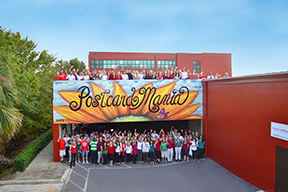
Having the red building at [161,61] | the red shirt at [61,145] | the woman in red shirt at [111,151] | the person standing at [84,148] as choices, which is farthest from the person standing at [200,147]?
the red building at [161,61]

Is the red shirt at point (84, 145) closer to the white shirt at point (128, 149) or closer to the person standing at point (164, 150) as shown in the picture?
the white shirt at point (128, 149)

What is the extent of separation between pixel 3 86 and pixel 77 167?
19.4 feet

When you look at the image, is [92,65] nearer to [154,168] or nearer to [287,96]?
[154,168]

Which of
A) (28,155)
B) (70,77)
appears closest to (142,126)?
(70,77)

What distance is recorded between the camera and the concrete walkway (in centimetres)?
853

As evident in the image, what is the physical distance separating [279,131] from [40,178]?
11.2 m

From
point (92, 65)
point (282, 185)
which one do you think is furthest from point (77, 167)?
point (92, 65)

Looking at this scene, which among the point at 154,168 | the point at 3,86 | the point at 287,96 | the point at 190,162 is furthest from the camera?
the point at 190,162

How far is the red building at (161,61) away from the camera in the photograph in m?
36.5

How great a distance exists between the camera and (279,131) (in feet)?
24.5

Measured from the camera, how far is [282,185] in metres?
7.30

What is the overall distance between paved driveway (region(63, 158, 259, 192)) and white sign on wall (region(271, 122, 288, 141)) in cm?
277

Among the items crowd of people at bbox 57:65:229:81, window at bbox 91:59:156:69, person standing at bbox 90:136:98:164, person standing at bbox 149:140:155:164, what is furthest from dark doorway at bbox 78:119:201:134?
window at bbox 91:59:156:69

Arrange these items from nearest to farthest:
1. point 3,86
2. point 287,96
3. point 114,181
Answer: point 287,96, point 3,86, point 114,181
